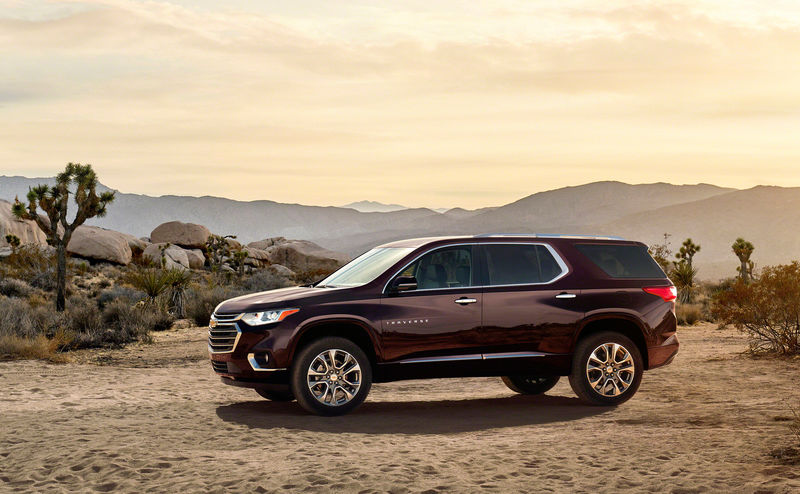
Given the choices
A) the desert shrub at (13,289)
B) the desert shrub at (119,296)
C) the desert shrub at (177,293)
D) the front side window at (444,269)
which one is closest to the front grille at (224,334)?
the front side window at (444,269)

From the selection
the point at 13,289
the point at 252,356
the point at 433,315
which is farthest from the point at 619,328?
the point at 13,289

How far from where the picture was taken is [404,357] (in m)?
10.9

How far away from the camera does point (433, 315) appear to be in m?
11.0

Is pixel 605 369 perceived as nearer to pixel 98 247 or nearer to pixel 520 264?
pixel 520 264

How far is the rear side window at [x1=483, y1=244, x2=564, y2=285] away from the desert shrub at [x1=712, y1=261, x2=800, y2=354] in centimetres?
721

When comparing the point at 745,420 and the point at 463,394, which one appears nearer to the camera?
the point at 745,420

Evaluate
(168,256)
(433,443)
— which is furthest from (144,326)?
(168,256)

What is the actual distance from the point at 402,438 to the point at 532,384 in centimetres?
399

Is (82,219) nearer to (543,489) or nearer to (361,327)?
(361,327)

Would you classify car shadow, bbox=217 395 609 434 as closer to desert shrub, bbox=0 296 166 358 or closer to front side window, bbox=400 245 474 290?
front side window, bbox=400 245 474 290

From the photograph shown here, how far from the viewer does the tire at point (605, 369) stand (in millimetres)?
11539

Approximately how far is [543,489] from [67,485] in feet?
12.0

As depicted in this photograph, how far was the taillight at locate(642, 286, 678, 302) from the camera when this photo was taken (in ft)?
39.4

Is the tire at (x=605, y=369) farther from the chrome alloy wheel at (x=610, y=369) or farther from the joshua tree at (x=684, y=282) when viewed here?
the joshua tree at (x=684, y=282)
